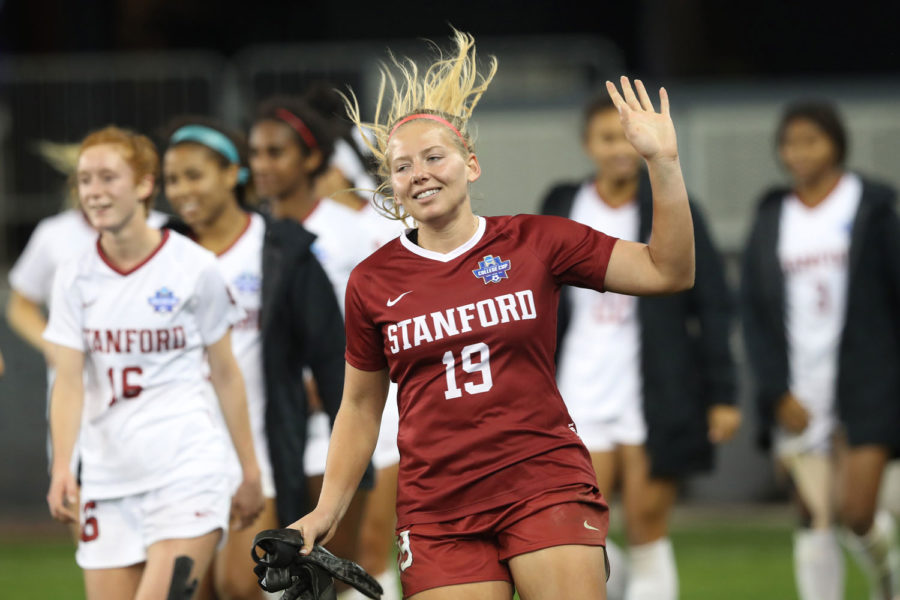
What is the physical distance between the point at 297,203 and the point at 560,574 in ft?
11.4

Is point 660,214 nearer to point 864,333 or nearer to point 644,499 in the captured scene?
point 644,499

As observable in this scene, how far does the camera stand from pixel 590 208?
7812mm

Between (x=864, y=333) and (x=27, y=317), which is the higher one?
(x=27, y=317)

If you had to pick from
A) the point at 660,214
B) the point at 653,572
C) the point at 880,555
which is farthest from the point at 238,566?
the point at 880,555

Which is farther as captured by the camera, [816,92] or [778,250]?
[816,92]

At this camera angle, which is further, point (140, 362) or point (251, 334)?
point (251, 334)

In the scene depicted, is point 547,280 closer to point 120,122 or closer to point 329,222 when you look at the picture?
point 329,222

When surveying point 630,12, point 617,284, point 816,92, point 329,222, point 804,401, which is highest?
point 630,12

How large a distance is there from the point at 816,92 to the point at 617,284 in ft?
33.2

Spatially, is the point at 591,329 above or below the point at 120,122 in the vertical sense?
below

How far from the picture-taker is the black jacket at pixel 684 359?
7.47m

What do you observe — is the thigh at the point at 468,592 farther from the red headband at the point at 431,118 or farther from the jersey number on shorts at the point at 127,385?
the jersey number on shorts at the point at 127,385

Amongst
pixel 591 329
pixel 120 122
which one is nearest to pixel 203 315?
pixel 591 329

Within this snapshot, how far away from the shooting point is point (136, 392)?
5.86 m
